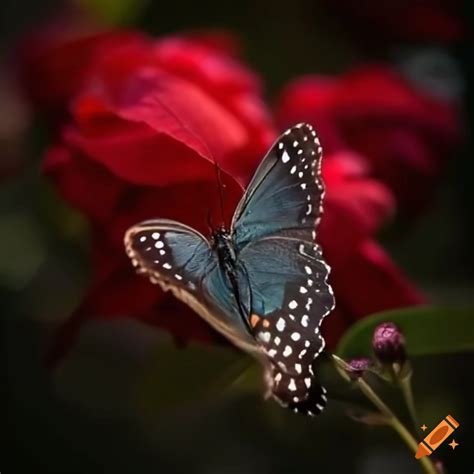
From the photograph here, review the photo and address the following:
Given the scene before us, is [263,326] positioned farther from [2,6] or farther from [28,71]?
[2,6]

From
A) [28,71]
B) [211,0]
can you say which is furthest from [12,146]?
[211,0]

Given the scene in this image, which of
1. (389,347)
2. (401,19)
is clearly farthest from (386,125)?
(389,347)

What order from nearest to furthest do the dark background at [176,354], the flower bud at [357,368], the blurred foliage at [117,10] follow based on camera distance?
the flower bud at [357,368] → the dark background at [176,354] → the blurred foliage at [117,10]

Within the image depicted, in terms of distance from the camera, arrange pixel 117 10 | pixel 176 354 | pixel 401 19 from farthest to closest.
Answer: pixel 117 10 < pixel 401 19 < pixel 176 354

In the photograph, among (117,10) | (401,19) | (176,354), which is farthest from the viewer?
(117,10)

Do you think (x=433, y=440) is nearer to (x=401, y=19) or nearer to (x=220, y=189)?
(x=220, y=189)

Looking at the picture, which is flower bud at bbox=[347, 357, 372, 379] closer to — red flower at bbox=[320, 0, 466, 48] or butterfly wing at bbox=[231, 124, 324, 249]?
butterfly wing at bbox=[231, 124, 324, 249]

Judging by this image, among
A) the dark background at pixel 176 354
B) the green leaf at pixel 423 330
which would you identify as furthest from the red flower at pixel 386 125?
the green leaf at pixel 423 330

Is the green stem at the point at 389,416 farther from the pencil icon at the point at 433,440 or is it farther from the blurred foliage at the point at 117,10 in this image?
the blurred foliage at the point at 117,10
